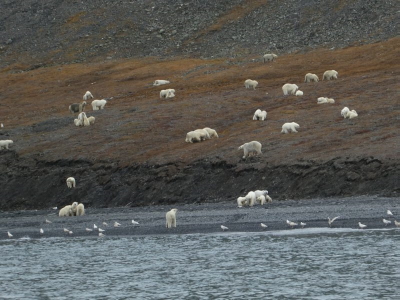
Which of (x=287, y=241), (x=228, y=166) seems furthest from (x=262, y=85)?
(x=287, y=241)

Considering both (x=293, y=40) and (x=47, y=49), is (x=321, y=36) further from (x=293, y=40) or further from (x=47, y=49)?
(x=47, y=49)

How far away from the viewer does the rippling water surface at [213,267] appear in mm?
27031

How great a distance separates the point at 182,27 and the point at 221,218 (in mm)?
64931

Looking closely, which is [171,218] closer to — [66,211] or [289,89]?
[66,211]

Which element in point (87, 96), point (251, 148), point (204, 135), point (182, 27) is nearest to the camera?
point (251, 148)

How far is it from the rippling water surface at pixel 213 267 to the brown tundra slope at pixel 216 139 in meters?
8.78

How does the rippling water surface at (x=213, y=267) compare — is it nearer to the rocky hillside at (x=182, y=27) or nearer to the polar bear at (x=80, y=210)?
the polar bear at (x=80, y=210)

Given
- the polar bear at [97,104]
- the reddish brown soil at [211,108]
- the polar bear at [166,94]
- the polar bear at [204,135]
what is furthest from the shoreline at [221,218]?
the polar bear at [166,94]

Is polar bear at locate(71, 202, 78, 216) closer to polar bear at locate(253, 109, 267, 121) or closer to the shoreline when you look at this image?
the shoreline

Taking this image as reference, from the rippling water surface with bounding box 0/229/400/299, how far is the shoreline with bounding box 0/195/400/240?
93 cm

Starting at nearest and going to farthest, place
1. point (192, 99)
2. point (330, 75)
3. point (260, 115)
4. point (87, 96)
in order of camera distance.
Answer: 1. point (260, 115)
2. point (192, 99)
3. point (330, 75)
4. point (87, 96)

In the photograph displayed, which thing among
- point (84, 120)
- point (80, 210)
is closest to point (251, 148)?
point (80, 210)

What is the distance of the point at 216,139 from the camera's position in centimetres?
5391

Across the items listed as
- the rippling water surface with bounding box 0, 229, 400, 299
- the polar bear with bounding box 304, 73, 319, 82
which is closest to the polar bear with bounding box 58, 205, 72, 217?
the rippling water surface with bounding box 0, 229, 400, 299
